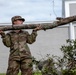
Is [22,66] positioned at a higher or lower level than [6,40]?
lower

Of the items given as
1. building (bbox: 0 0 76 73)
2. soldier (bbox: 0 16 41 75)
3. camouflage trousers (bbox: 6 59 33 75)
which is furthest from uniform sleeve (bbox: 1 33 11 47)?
building (bbox: 0 0 76 73)

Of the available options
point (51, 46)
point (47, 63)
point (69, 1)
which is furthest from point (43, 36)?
point (47, 63)

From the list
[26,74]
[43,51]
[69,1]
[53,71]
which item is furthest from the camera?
[69,1]

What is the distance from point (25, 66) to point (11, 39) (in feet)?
2.07

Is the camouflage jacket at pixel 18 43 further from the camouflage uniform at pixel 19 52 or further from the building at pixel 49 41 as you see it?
the building at pixel 49 41

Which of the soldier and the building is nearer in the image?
the soldier

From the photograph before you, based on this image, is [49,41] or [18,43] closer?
[18,43]

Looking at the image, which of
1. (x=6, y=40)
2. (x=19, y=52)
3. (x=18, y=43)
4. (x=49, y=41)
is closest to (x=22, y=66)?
(x=19, y=52)

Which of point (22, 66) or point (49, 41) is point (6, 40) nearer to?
point (22, 66)

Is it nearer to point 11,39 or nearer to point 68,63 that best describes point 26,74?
point 11,39

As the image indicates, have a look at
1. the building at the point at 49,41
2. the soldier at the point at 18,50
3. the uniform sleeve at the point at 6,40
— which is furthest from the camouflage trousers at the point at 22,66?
the building at the point at 49,41

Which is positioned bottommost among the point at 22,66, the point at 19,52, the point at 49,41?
the point at 49,41

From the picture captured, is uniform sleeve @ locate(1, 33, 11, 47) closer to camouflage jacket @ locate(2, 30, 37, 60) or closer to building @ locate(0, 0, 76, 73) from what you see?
camouflage jacket @ locate(2, 30, 37, 60)

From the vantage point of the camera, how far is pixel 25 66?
8109mm
